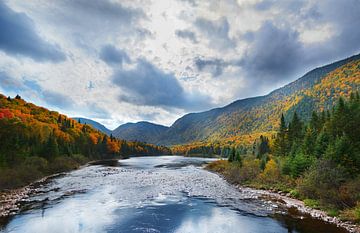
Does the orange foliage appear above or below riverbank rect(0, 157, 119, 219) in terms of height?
above

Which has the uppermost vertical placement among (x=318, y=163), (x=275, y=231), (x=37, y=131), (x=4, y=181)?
(x=37, y=131)

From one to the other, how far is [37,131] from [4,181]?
63.8 meters

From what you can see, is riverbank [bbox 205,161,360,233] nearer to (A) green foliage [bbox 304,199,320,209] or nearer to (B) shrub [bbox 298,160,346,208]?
(A) green foliage [bbox 304,199,320,209]

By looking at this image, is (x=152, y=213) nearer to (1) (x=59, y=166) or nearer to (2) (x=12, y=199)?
(2) (x=12, y=199)

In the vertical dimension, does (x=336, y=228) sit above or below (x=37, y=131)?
below

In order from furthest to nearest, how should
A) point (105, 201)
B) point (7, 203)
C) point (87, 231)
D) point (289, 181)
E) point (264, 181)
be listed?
1. point (264, 181)
2. point (289, 181)
3. point (105, 201)
4. point (7, 203)
5. point (87, 231)

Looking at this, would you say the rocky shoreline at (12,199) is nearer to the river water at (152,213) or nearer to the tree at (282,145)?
the river water at (152,213)

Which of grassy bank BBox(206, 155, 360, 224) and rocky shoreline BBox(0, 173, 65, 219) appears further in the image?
rocky shoreline BBox(0, 173, 65, 219)

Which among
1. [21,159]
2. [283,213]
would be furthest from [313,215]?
[21,159]

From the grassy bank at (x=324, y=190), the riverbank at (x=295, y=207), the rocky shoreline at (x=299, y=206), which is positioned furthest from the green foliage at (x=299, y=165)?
the rocky shoreline at (x=299, y=206)

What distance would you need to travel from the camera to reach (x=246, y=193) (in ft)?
126

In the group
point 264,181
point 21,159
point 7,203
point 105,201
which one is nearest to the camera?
point 7,203

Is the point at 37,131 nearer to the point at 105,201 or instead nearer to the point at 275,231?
the point at 105,201

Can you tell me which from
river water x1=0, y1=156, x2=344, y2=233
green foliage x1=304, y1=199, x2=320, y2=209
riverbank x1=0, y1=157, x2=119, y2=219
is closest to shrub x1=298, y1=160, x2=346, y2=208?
green foliage x1=304, y1=199, x2=320, y2=209
